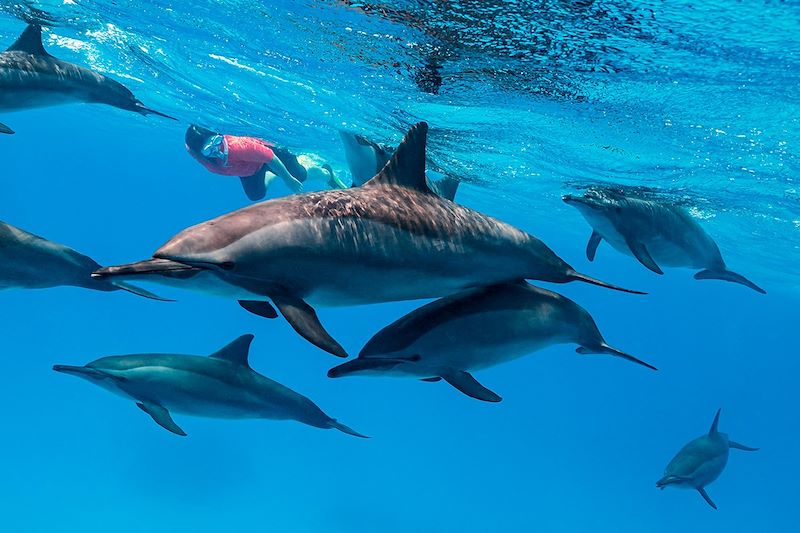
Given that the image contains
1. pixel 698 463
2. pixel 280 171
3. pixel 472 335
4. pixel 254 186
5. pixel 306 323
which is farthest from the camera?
pixel 280 171

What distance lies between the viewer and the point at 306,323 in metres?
3.17

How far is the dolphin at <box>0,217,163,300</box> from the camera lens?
18.0 ft

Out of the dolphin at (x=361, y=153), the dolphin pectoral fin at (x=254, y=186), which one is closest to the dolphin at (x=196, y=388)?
the dolphin at (x=361, y=153)

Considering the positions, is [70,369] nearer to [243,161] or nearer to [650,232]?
[650,232]

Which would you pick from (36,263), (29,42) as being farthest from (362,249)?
(29,42)

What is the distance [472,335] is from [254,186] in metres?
14.6

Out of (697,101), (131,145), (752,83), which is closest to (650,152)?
(697,101)

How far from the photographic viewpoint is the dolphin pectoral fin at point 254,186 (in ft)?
58.9

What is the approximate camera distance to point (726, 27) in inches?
313

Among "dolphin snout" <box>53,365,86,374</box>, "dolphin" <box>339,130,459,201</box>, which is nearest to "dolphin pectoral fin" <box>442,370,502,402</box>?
"dolphin snout" <box>53,365,86,374</box>

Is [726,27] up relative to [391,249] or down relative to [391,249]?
up

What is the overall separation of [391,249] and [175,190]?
90.7m

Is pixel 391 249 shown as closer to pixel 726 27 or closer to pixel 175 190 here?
pixel 726 27

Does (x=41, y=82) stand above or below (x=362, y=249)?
below
